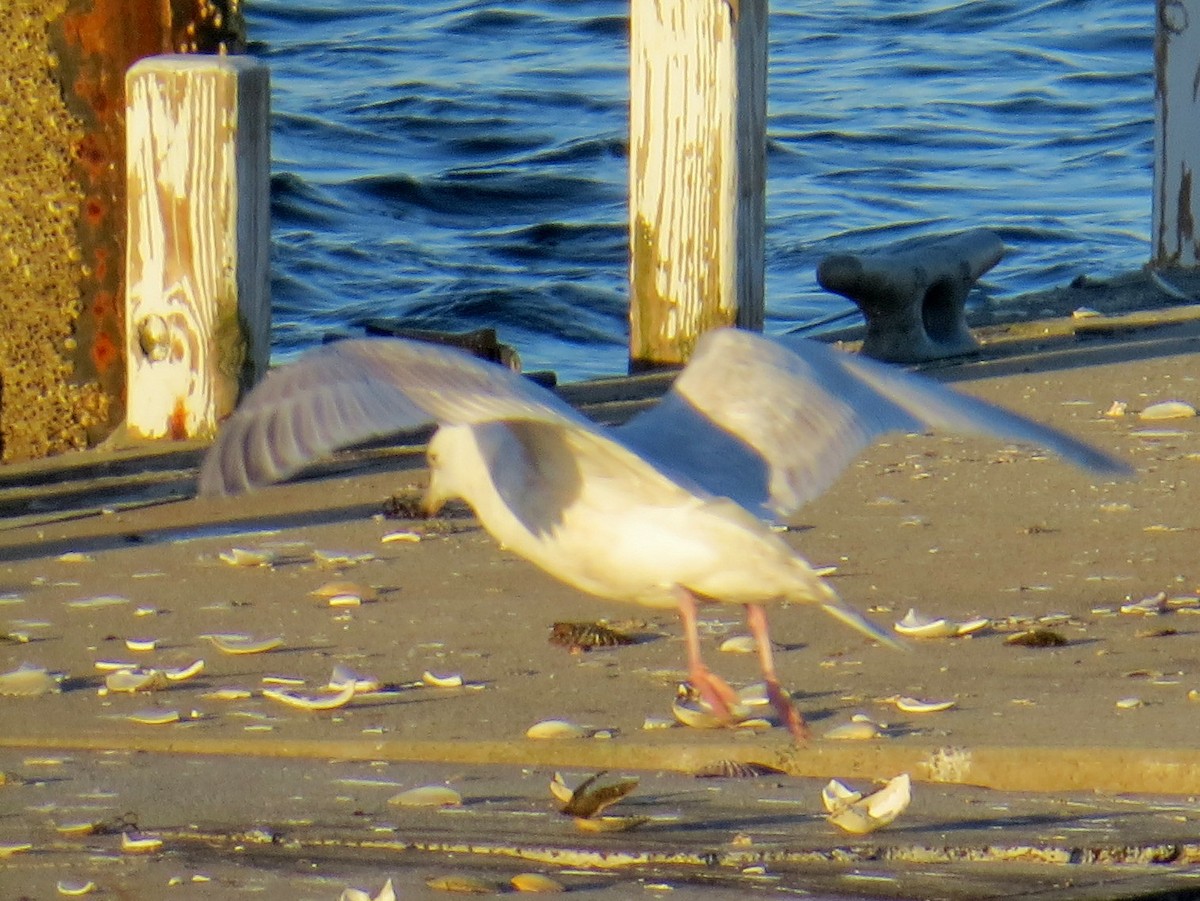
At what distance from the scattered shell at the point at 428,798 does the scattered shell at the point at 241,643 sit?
3.61 ft

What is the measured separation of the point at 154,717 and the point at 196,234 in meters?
2.50

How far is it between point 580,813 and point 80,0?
4.27m

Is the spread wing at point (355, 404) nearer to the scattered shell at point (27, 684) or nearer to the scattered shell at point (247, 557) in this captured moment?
the scattered shell at point (27, 684)

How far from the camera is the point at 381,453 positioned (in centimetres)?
679

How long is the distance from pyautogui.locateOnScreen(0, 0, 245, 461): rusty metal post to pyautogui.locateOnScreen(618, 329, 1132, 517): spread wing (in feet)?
9.88

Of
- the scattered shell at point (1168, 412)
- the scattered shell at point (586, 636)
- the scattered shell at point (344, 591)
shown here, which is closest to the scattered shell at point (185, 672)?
the scattered shell at point (344, 591)

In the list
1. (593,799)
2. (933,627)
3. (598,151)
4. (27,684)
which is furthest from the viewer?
(598,151)

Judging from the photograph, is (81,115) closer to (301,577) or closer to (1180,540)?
(301,577)

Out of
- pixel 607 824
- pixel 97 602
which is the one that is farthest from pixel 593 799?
pixel 97 602

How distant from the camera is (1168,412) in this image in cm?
680

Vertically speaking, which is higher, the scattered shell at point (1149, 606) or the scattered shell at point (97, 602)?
the scattered shell at point (1149, 606)

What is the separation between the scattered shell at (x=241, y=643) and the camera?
4.84 meters

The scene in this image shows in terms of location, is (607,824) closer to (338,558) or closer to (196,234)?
(338,558)

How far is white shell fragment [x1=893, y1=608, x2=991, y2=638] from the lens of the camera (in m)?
4.79
